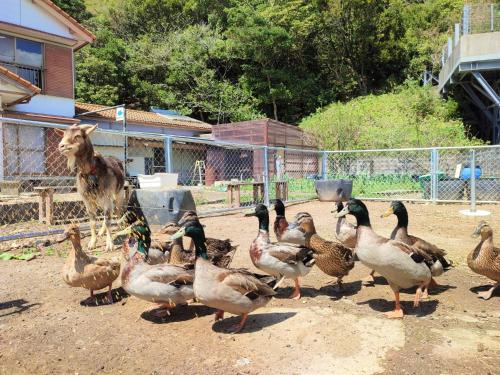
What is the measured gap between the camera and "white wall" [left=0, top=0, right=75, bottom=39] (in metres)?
15.6

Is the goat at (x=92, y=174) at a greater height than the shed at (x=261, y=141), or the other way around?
the shed at (x=261, y=141)

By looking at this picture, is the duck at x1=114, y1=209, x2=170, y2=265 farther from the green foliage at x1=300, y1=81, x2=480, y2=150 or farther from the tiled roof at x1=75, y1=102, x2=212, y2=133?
the green foliage at x1=300, y1=81, x2=480, y2=150

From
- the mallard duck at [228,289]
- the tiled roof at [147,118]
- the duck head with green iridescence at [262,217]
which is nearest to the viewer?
the mallard duck at [228,289]

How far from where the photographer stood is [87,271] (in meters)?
4.20

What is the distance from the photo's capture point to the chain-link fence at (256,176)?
883 centimetres

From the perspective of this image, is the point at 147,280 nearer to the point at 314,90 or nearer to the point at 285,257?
the point at 285,257

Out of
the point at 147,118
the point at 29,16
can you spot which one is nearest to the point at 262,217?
the point at 29,16

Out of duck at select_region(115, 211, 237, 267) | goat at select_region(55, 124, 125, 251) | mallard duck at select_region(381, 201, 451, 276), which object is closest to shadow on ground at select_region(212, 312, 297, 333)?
duck at select_region(115, 211, 237, 267)

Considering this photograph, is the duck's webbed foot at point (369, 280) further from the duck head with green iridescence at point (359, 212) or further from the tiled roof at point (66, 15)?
the tiled roof at point (66, 15)

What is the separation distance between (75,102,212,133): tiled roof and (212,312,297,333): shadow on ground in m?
18.2

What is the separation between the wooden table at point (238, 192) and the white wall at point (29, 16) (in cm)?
1084

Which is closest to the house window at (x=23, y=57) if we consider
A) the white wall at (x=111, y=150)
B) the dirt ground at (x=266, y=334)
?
the white wall at (x=111, y=150)

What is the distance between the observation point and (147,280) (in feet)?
12.3

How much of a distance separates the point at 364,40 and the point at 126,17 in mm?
20922
